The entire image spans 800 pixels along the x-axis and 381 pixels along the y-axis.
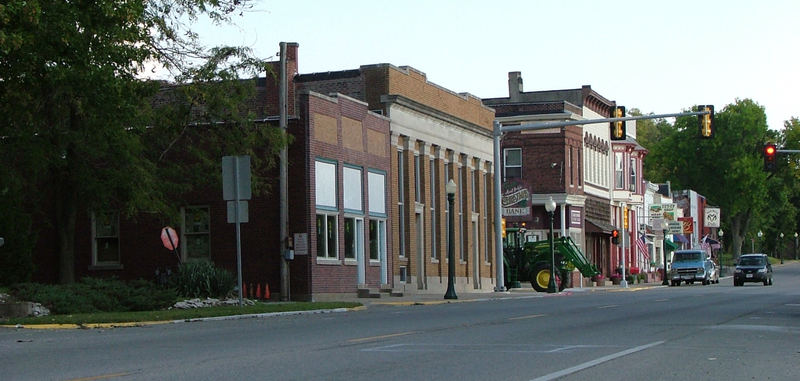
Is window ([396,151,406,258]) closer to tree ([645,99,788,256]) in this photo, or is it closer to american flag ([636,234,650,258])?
american flag ([636,234,650,258])

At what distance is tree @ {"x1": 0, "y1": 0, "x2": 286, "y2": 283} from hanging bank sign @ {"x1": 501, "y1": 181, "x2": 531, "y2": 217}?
823 inches

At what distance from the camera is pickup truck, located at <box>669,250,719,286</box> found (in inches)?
2472

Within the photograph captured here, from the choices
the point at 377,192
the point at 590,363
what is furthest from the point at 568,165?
the point at 590,363

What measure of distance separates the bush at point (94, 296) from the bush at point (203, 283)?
13.3 feet

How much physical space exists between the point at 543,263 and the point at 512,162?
15960mm

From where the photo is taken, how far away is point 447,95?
159 feet

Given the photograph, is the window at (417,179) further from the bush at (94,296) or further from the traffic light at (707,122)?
the bush at (94,296)

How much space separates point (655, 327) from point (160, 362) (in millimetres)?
9721

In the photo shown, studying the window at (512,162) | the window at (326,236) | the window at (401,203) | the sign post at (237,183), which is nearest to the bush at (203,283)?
the window at (326,236)

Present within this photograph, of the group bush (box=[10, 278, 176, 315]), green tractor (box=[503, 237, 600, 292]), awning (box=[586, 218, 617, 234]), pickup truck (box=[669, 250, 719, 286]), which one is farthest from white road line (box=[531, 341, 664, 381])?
awning (box=[586, 218, 617, 234])

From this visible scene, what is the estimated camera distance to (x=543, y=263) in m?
50.7

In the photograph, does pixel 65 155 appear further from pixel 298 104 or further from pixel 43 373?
pixel 43 373

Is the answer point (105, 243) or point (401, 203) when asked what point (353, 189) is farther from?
point (105, 243)

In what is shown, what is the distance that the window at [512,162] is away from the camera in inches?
2584
